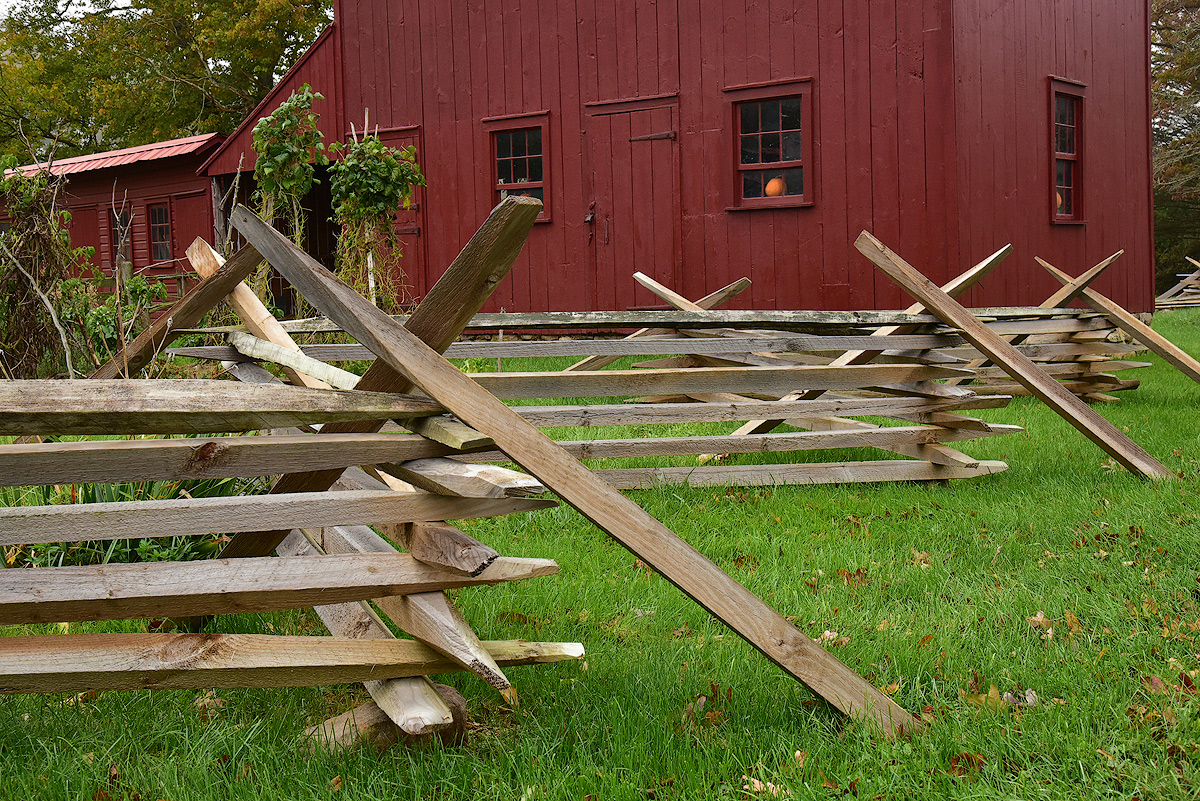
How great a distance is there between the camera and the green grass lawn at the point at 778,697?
2.49 metres

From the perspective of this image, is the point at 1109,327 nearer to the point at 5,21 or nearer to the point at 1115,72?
the point at 1115,72

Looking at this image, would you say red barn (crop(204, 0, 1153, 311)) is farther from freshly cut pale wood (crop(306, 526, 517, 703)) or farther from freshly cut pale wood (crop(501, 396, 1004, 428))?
freshly cut pale wood (crop(306, 526, 517, 703))

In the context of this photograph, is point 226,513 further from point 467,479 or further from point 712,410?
point 712,410

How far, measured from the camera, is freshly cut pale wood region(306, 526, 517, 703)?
243 centimetres

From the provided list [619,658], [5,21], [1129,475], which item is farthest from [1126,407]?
[5,21]

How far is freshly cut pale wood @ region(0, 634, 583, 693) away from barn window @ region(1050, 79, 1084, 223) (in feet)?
37.6

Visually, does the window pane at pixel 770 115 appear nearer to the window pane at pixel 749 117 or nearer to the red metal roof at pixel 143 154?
the window pane at pixel 749 117

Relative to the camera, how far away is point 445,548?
2.56 metres

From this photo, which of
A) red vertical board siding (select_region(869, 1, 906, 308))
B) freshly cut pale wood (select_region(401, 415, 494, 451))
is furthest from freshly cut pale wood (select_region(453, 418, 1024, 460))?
red vertical board siding (select_region(869, 1, 906, 308))

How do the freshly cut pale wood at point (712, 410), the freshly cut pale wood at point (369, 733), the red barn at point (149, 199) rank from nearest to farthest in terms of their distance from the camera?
1. the freshly cut pale wood at point (369, 733)
2. the freshly cut pale wood at point (712, 410)
3. the red barn at point (149, 199)

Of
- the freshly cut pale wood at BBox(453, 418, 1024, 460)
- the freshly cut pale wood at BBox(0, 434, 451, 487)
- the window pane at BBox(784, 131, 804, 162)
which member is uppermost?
the window pane at BBox(784, 131, 804, 162)

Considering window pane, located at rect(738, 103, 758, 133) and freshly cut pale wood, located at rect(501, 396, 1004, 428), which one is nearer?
freshly cut pale wood, located at rect(501, 396, 1004, 428)

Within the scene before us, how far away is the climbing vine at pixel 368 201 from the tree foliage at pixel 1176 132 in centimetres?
2974

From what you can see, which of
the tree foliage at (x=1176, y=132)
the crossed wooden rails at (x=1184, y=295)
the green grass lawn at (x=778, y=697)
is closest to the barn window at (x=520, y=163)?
the green grass lawn at (x=778, y=697)
